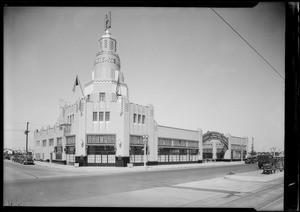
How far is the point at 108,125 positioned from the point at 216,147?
29.0 m

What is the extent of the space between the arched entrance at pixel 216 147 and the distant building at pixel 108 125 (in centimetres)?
1265

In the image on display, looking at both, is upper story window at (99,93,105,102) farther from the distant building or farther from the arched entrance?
the arched entrance

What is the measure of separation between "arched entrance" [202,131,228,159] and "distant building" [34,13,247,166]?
12647 mm

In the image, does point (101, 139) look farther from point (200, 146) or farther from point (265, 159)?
point (200, 146)

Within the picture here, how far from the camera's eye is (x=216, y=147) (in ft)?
176

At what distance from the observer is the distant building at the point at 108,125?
32250 mm

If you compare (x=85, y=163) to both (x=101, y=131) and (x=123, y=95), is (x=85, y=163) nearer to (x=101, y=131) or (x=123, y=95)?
(x=101, y=131)

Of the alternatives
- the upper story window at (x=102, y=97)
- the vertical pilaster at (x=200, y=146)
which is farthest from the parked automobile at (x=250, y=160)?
the upper story window at (x=102, y=97)

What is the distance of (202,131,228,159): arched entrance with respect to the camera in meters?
49.2
